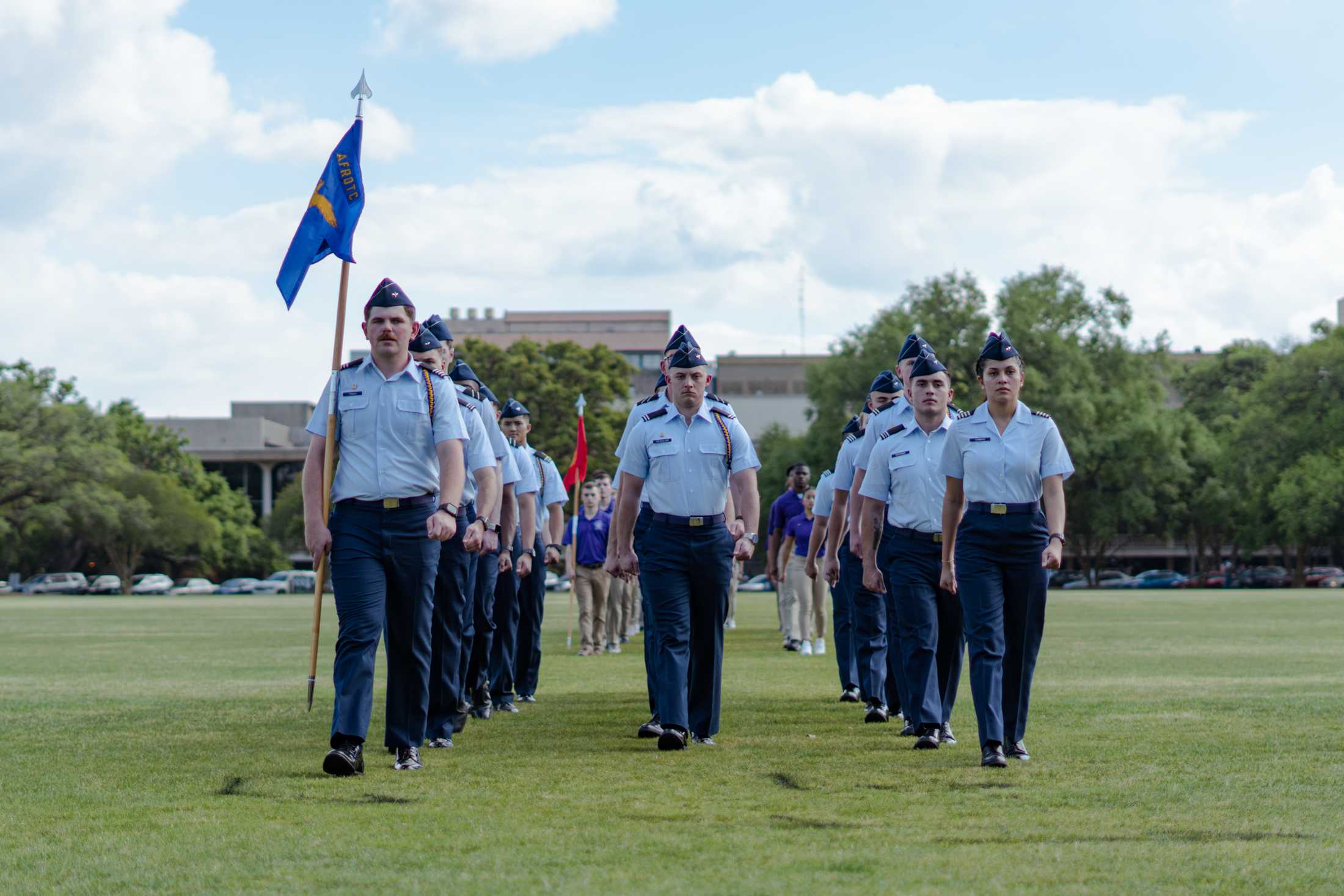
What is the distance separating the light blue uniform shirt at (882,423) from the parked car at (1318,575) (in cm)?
7882

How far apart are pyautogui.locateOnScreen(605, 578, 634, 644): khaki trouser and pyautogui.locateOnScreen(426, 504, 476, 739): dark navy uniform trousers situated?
387 inches

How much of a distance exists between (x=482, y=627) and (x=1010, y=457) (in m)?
4.29

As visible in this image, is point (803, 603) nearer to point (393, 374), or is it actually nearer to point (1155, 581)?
point (393, 374)

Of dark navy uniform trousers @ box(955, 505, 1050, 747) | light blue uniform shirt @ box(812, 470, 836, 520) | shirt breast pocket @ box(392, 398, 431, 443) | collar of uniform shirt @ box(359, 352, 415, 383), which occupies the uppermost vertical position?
collar of uniform shirt @ box(359, 352, 415, 383)

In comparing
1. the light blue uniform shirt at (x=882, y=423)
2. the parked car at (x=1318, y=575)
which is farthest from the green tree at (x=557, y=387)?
the light blue uniform shirt at (x=882, y=423)

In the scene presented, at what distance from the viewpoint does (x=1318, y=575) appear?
283 feet

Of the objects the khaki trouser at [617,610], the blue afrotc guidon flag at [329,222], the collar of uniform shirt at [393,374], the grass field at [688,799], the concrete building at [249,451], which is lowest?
Answer: the grass field at [688,799]

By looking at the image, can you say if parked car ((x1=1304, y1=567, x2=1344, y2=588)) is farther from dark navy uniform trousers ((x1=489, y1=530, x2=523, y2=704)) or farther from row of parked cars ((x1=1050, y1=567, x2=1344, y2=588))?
dark navy uniform trousers ((x1=489, y1=530, x2=523, y2=704))

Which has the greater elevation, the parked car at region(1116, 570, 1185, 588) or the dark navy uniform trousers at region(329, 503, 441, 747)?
the dark navy uniform trousers at region(329, 503, 441, 747)

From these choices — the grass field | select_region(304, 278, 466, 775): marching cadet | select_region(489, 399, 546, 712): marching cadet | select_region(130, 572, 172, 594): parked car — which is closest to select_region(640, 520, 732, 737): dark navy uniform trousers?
the grass field

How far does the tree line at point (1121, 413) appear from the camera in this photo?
6925cm

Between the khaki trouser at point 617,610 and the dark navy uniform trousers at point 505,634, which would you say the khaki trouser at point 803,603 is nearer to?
the khaki trouser at point 617,610

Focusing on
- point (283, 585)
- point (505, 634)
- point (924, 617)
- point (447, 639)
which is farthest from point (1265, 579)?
point (447, 639)

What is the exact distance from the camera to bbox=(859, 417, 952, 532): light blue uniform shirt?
9.92 meters
